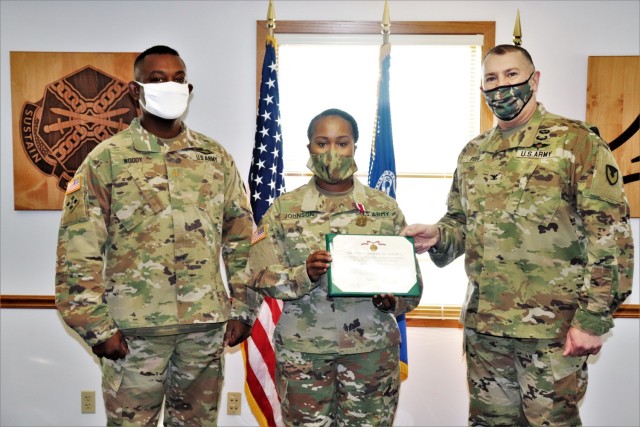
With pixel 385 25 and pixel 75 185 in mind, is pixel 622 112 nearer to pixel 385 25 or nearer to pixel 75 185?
pixel 385 25

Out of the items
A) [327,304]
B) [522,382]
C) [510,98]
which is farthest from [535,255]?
[327,304]

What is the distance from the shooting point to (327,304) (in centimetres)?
209

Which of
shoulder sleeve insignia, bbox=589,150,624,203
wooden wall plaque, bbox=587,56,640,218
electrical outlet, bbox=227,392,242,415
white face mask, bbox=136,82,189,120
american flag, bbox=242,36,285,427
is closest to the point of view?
shoulder sleeve insignia, bbox=589,150,624,203

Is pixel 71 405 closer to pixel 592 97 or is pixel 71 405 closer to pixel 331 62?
pixel 331 62

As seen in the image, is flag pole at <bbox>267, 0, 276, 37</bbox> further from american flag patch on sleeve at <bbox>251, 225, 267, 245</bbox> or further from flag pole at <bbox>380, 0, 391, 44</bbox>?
american flag patch on sleeve at <bbox>251, 225, 267, 245</bbox>

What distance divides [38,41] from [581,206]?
10.0 feet

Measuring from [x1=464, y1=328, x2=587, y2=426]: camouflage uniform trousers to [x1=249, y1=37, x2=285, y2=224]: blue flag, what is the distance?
136 centimetres

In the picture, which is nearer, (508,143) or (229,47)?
(508,143)

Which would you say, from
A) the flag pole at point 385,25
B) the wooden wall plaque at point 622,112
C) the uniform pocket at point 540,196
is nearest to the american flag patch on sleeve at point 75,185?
the uniform pocket at point 540,196

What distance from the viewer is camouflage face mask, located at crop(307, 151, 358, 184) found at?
2113 mm

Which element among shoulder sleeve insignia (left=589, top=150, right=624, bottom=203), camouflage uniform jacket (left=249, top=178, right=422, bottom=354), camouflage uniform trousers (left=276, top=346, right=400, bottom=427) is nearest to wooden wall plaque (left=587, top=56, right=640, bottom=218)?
shoulder sleeve insignia (left=589, top=150, right=624, bottom=203)

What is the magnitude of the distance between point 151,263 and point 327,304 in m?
0.66

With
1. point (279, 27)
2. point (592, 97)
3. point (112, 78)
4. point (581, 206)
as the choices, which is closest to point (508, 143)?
point (581, 206)

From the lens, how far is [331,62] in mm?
3355
